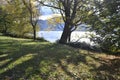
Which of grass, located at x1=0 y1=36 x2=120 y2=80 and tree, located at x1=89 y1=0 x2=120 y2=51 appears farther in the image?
tree, located at x1=89 y1=0 x2=120 y2=51

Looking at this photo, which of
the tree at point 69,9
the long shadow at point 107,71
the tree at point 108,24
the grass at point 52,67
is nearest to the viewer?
the grass at point 52,67

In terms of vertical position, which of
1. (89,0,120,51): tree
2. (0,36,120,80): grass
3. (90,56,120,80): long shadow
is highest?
(89,0,120,51): tree

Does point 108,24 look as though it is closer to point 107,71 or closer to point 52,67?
point 107,71

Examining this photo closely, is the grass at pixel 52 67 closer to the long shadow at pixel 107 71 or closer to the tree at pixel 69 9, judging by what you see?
the long shadow at pixel 107 71

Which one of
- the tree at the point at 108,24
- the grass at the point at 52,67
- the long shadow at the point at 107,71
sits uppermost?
the tree at the point at 108,24

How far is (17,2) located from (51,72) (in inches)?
1006

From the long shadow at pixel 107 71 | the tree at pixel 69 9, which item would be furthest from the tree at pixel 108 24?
the tree at pixel 69 9

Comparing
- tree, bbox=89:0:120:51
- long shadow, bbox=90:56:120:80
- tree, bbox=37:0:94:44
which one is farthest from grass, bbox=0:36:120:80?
tree, bbox=37:0:94:44

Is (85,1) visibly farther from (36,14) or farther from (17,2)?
(36,14)

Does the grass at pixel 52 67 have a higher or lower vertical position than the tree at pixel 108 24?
lower

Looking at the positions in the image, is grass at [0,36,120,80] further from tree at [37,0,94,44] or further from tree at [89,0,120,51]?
tree at [37,0,94,44]

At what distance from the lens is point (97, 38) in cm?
1830

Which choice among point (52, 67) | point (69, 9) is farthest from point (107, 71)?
point (69, 9)

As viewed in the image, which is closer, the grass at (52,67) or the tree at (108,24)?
the grass at (52,67)
